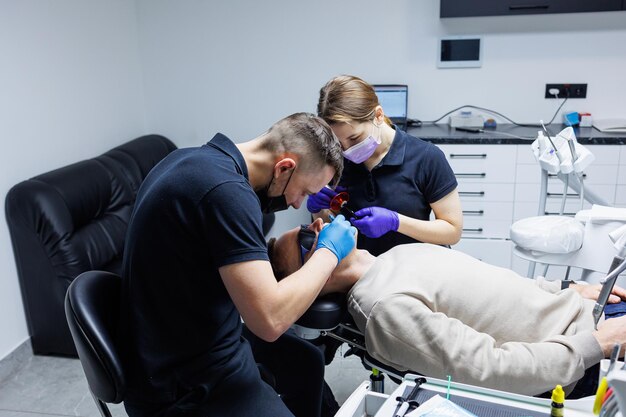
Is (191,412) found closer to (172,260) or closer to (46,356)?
(172,260)

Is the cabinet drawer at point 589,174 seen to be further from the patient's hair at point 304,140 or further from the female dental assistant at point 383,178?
the patient's hair at point 304,140

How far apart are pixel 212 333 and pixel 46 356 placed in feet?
5.60

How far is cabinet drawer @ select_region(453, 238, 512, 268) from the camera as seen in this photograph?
11.0ft

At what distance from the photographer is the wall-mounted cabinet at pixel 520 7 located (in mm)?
3119

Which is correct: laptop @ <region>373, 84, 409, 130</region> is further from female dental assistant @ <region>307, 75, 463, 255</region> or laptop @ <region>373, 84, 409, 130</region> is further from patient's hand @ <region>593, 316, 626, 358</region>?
patient's hand @ <region>593, 316, 626, 358</region>

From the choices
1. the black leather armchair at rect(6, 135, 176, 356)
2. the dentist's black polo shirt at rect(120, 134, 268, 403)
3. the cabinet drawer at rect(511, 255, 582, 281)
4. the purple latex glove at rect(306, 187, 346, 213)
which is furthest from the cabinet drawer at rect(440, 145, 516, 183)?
the dentist's black polo shirt at rect(120, 134, 268, 403)

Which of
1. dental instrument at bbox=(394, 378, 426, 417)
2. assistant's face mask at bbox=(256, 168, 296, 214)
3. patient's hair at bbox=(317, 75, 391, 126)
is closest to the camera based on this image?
dental instrument at bbox=(394, 378, 426, 417)

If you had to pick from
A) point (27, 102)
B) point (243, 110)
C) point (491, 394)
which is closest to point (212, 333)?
point (491, 394)

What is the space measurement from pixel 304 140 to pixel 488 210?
7.33 feet

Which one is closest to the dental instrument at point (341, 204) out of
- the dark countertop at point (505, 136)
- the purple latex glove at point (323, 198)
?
the purple latex glove at point (323, 198)

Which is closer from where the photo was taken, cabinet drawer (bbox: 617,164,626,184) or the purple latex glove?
the purple latex glove

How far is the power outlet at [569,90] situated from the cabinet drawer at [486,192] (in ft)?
2.29

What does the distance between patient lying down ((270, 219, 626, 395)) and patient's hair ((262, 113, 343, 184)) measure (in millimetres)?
259

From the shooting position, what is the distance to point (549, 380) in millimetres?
1248
